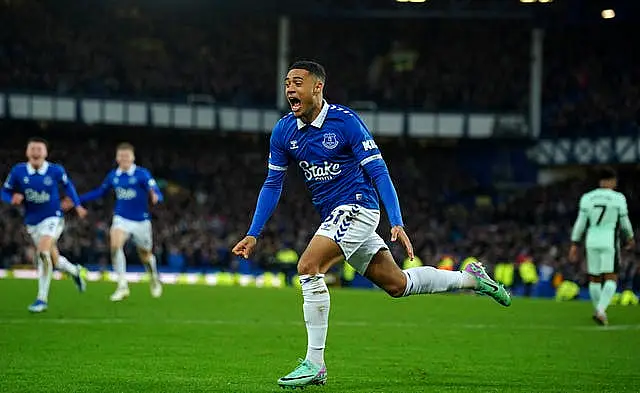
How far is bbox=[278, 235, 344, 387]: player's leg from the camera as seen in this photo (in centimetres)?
849

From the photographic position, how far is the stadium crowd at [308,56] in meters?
46.1

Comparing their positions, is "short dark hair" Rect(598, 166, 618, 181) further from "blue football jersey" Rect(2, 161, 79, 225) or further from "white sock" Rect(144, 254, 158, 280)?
"blue football jersey" Rect(2, 161, 79, 225)

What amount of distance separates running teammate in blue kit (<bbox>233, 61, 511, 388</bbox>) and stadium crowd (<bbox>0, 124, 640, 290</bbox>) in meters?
23.5

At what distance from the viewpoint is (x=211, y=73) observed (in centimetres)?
4859

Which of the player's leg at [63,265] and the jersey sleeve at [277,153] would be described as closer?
the jersey sleeve at [277,153]

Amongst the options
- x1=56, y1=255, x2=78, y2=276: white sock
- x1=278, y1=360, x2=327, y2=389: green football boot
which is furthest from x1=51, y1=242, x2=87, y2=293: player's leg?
x1=278, y1=360, x2=327, y2=389: green football boot

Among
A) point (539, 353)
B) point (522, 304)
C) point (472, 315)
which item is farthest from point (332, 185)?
point (522, 304)

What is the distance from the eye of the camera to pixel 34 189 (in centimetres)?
1688

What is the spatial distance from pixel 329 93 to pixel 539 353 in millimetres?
36591

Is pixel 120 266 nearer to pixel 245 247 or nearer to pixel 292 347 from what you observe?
pixel 292 347

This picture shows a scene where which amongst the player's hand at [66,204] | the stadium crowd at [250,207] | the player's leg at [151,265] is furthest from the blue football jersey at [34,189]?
the stadium crowd at [250,207]

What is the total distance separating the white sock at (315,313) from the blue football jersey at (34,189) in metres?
9.23

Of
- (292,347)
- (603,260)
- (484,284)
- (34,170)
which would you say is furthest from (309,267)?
(34,170)

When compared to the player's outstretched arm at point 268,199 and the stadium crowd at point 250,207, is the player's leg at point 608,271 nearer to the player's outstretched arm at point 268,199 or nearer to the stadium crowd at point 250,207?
the player's outstretched arm at point 268,199
